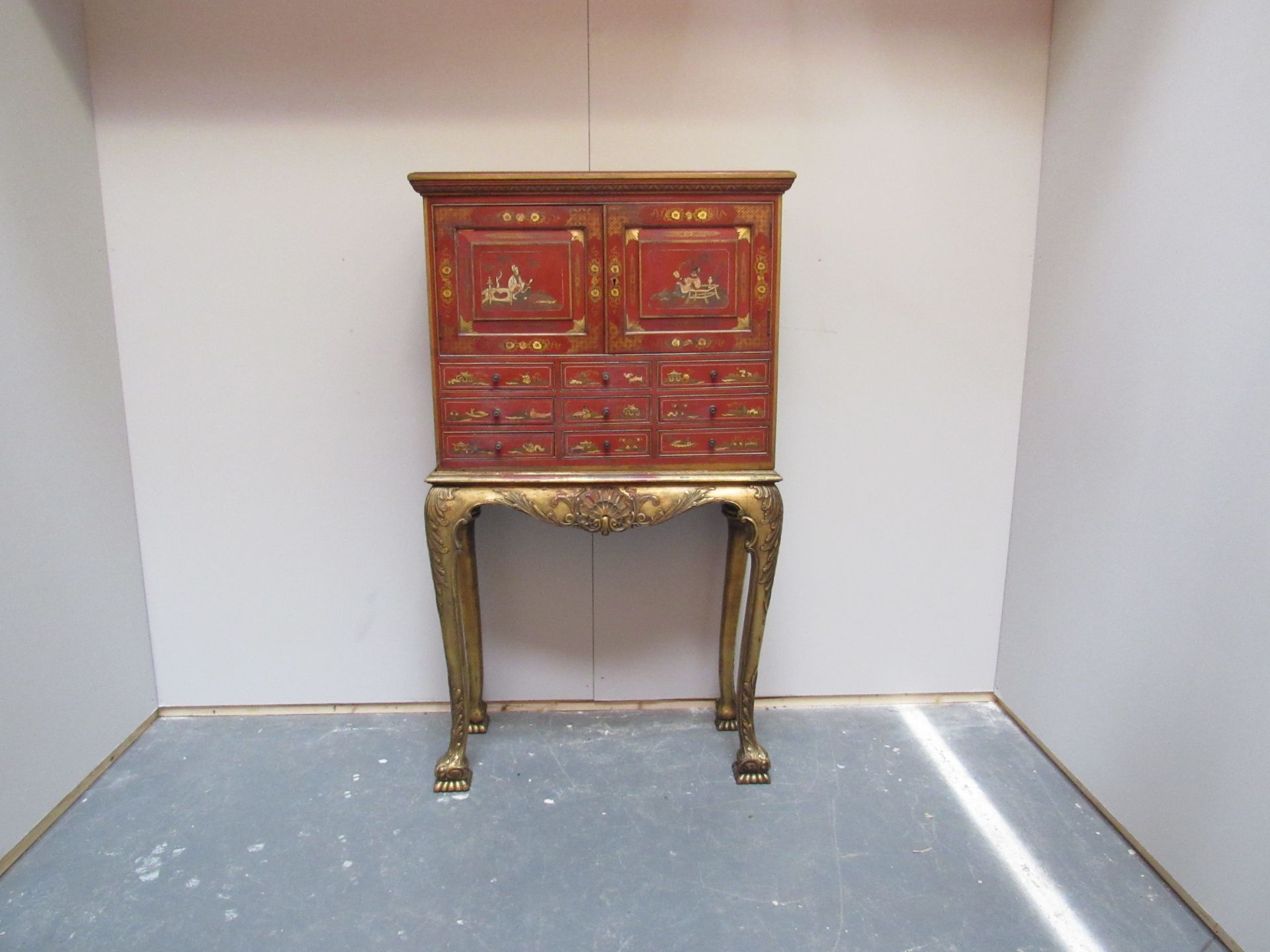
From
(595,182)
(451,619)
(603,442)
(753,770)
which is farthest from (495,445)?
(753,770)

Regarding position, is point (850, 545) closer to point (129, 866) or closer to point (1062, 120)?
point (1062, 120)

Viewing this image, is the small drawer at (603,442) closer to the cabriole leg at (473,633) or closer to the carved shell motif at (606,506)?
the carved shell motif at (606,506)

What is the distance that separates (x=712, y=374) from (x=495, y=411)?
607 mm

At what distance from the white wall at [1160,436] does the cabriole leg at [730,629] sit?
3.21ft

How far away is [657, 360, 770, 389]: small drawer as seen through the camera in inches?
77.9

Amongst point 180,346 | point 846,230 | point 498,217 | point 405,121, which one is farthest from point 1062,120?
point 180,346

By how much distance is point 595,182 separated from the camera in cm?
189

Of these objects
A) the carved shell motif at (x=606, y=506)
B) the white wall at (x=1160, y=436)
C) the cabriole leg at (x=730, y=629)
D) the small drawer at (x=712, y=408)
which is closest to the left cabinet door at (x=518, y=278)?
the small drawer at (x=712, y=408)

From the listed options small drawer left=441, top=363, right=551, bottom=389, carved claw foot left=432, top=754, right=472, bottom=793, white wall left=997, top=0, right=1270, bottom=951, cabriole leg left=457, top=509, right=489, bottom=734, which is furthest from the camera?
cabriole leg left=457, top=509, right=489, bottom=734

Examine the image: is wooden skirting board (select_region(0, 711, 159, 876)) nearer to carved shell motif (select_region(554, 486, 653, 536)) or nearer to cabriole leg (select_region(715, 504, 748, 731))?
Result: carved shell motif (select_region(554, 486, 653, 536))

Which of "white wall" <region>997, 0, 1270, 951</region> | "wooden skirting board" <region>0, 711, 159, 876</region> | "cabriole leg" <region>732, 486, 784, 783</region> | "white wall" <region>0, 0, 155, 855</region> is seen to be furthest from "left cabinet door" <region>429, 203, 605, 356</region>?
"wooden skirting board" <region>0, 711, 159, 876</region>

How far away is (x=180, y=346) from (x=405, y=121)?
1.04 m

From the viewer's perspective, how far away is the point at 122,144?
2.26 metres

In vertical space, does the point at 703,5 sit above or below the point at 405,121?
above
